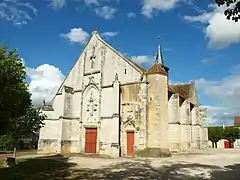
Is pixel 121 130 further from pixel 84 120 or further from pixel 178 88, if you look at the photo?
pixel 178 88

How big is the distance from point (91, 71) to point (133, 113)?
8.13m

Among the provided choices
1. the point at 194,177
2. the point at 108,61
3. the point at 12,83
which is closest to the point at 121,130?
the point at 108,61

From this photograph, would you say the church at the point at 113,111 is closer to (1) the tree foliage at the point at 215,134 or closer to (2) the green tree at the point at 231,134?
(1) the tree foliage at the point at 215,134

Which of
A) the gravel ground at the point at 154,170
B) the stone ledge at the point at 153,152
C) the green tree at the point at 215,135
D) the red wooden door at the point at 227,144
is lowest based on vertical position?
the red wooden door at the point at 227,144

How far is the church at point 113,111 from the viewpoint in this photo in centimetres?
2775

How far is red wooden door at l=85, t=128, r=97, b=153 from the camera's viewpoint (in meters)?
31.3

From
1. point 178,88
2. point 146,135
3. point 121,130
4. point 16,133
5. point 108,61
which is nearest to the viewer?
point 16,133

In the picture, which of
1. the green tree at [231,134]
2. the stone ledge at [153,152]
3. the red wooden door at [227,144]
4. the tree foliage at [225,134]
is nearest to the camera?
the stone ledge at [153,152]

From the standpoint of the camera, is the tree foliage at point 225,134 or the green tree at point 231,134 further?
the tree foliage at point 225,134

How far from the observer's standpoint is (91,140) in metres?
31.5

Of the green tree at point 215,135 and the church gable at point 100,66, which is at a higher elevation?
the church gable at point 100,66

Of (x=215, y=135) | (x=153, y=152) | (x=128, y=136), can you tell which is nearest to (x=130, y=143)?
(x=128, y=136)

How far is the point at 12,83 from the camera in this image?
39.1 feet

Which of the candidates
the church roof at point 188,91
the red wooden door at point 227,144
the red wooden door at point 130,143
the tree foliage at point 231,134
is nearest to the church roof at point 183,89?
the church roof at point 188,91
